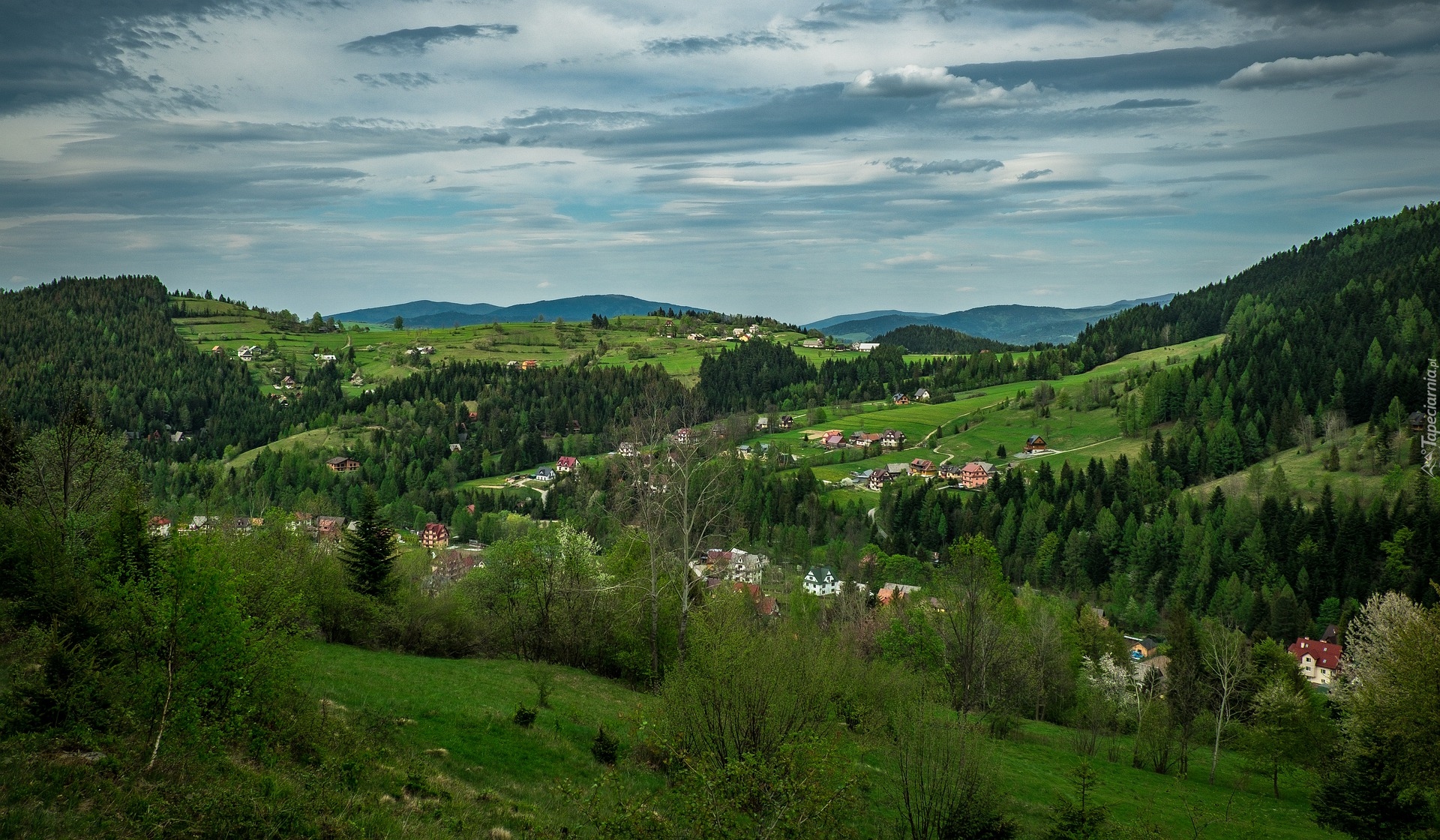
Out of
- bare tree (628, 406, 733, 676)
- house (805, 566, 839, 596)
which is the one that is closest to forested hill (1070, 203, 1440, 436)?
house (805, 566, 839, 596)

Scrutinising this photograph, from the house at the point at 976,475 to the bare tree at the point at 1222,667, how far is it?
7001cm

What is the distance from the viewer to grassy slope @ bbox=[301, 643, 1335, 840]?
22.2 meters

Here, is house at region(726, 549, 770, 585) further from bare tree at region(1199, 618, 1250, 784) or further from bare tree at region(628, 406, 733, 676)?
bare tree at region(628, 406, 733, 676)

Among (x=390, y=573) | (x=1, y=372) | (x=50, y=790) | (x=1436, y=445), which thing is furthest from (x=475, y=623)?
(x=1, y=372)

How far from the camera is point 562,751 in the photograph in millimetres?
24375

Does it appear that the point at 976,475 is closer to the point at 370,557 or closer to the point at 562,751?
the point at 370,557

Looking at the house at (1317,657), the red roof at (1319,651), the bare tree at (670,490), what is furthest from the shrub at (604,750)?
the red roof at (1319,651)

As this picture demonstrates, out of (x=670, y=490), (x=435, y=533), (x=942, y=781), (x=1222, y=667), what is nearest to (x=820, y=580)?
(x=1222, y=667)

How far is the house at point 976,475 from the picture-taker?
138 meters

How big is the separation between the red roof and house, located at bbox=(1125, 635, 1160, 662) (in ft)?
38.1

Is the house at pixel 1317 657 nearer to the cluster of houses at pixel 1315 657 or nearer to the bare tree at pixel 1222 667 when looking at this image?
the cluster of houses at pixel 1315 657

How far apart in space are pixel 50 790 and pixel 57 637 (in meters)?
3.78

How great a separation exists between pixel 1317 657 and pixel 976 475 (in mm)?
67541

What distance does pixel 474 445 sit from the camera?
16750cm
